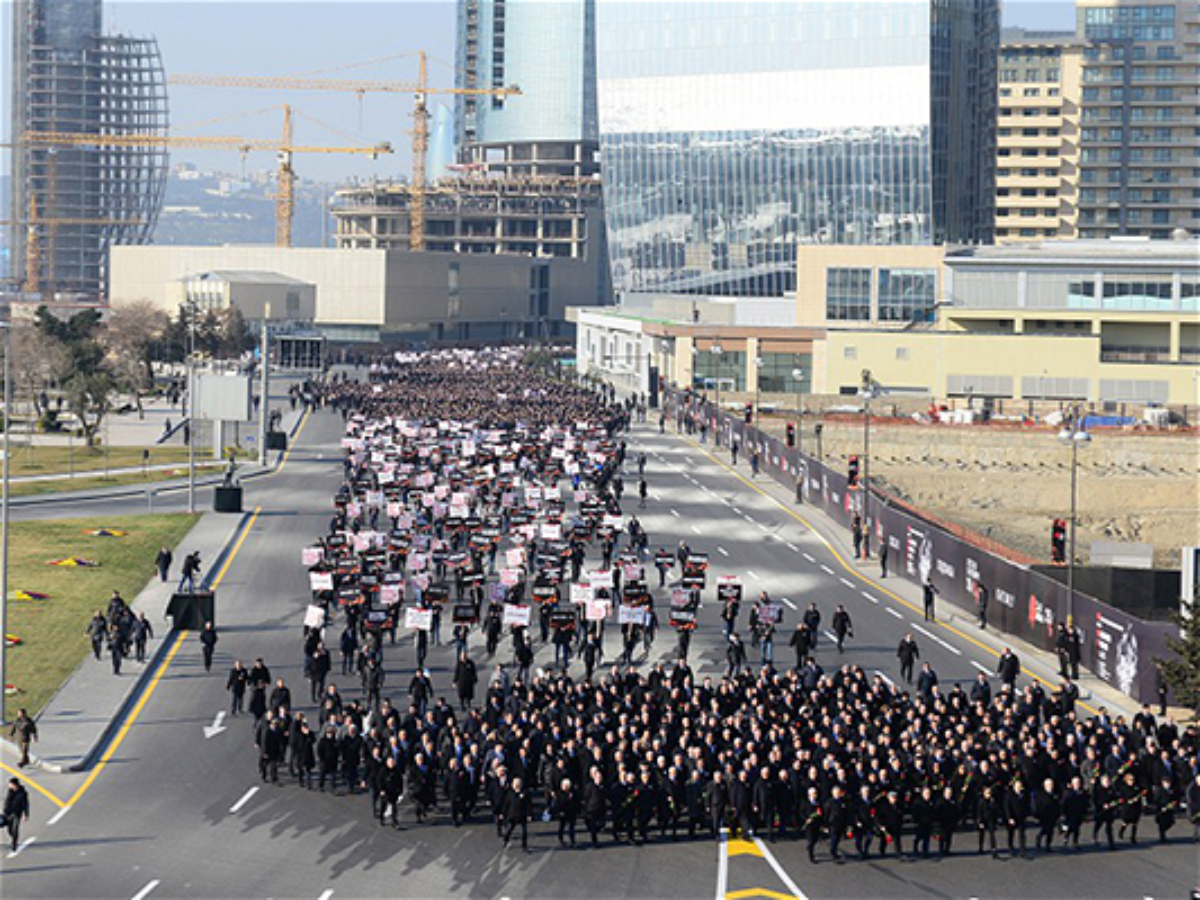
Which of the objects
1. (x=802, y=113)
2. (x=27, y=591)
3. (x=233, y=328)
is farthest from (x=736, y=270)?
(x=27, y=591)

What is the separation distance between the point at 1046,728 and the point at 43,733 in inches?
768

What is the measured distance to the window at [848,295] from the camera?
15000cm

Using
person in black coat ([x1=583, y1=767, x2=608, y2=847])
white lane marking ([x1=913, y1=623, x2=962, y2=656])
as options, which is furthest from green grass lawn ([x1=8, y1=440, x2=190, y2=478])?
person in black coat ([x1=583, y1=767, x2=608, y2=847])

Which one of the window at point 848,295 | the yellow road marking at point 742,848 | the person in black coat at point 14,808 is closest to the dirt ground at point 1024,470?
the window at point 848,295

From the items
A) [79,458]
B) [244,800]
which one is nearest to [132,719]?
[244,800]

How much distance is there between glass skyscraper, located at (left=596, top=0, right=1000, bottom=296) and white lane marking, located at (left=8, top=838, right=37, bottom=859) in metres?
143

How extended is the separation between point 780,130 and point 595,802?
482 ft

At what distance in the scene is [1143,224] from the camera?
198 meters

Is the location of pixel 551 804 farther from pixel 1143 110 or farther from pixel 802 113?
pixel 1143 110

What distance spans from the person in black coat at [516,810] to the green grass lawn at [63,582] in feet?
44.0

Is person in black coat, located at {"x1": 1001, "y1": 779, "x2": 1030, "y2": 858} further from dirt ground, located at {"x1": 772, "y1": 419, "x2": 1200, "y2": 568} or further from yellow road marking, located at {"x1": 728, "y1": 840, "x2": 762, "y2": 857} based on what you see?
dirt ground, located at {"x1": 772, "y1": 419, "x2": 1200, "y2": 568}

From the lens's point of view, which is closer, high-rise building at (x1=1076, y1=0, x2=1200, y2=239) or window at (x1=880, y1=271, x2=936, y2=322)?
window at (x1=880, y1=271, x2=936, y2=322)

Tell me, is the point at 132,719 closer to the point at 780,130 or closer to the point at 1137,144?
the point at 780,130

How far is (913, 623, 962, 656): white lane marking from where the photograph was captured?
163ft
